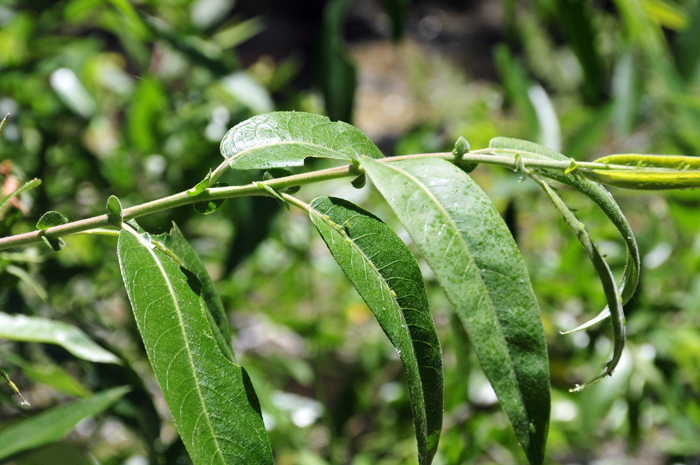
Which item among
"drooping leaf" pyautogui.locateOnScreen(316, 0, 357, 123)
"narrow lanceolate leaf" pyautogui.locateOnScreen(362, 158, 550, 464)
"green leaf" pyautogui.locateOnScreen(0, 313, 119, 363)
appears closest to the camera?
"narrow lanceolate leaf" pyautogui.locateOnScreen(362, 158, 550, 464)

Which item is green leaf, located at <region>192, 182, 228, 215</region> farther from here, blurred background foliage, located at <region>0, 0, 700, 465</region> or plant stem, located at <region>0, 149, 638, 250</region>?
blurred background foliage, located at <region>0, 0, 700, 465</region>

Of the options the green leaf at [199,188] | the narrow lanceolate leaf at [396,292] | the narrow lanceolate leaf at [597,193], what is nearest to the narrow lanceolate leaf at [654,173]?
the narrow lanceolate leaf at [597,193]

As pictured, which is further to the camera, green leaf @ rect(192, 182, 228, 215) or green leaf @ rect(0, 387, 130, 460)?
green leaf @ rect(0, 387, 130, 460)

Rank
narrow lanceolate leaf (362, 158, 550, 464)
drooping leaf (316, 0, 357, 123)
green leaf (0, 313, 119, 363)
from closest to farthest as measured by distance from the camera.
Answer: narrow lanceolate leaf (362, 158, 550, 464) → green leaf (0, 313, 119, 363) → drooping leaf (316, 0, 357, 123)

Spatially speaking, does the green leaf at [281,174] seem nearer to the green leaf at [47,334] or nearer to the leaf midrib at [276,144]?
the leaf midrib at [276,144]

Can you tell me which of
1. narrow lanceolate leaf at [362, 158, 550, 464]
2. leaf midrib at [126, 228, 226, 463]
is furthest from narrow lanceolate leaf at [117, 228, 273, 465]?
narrow lanceolate leaf at [362, 158, 550, 464]

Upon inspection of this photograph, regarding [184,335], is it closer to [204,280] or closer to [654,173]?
[204,280]
